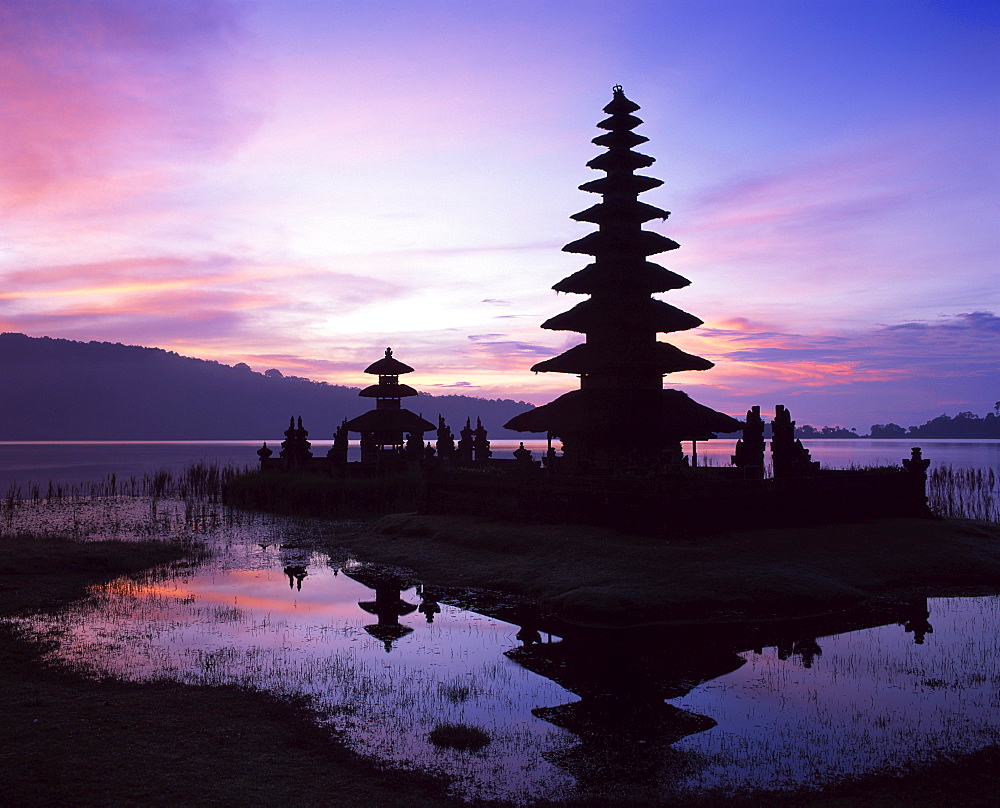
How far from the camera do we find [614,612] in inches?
578

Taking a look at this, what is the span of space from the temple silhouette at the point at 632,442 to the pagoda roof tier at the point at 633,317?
5cm

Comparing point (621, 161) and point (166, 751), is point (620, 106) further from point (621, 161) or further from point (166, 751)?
point (166, 751)

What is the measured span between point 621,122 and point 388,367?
21216mm

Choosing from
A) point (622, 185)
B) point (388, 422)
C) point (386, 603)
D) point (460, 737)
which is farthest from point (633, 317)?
point (460, 737)

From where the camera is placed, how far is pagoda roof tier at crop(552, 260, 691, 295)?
93.9ft

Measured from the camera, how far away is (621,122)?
102 feet

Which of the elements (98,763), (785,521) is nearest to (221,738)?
(98,763)

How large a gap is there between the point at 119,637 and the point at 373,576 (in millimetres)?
7907

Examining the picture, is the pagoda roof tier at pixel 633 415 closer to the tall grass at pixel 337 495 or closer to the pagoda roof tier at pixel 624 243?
the pagoda roof tier at pixel 624 243

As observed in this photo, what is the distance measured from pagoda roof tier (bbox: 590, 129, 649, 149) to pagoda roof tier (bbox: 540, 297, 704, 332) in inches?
273

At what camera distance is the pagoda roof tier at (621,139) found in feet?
102

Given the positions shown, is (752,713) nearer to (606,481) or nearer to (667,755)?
(667,755)

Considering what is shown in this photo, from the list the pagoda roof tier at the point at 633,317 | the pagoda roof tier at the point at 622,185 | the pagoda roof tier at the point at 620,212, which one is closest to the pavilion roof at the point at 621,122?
the pagoda roof tier at the point at 622,185

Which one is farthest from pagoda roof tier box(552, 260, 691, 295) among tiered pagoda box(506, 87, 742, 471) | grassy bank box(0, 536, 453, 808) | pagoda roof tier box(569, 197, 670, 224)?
grassy bank box(0, 536, 453, 808)
